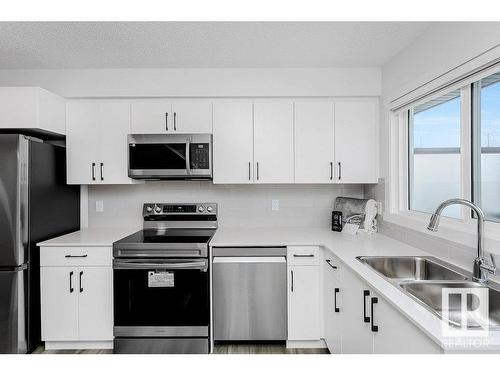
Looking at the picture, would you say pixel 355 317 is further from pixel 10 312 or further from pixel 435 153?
pixel 10 312

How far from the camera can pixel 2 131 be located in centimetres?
271

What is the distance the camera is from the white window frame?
1.82m

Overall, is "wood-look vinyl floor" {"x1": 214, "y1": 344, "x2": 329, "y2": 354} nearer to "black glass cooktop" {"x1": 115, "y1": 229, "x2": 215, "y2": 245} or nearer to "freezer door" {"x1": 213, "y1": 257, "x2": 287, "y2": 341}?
"freezer door" {"x1": 213, "y1": 257, "x2": 287, "y2": 341}

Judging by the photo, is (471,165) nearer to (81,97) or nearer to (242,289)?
(242,289)

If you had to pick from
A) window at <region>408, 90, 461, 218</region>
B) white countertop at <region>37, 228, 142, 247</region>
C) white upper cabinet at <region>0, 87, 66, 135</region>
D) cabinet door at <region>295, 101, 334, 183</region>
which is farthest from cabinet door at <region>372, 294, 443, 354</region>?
white upper cabinet at <region>0, 87, 66, 135</region>

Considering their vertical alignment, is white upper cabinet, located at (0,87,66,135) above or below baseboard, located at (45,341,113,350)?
above

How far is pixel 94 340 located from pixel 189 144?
1630 mm

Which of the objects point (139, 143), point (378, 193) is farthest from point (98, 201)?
point (378, 193)

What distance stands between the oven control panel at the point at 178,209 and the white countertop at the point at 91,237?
0.22m

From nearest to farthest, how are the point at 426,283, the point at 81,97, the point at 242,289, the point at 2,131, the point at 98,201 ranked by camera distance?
1. the point at 426,283
2. the point at 242,289
3. the point at 2,131
4. the point at 81,97
5. the point at 98,201

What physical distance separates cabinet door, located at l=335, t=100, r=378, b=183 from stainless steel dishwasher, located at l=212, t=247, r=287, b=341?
0.99 meters

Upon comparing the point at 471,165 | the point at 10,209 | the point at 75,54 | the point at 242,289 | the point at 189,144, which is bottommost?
the point at 242,289

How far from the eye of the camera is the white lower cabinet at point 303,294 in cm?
255

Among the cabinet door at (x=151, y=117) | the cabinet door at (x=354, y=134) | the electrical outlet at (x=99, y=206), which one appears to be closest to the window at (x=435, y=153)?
the cabinet door at (x=354, y=134)
